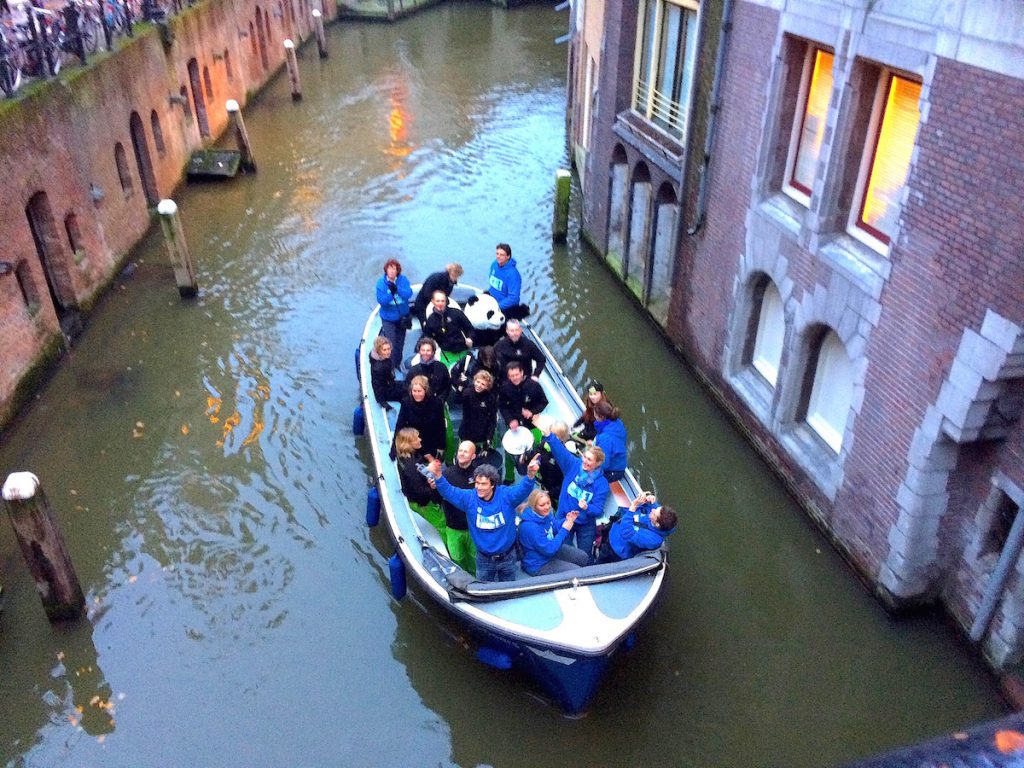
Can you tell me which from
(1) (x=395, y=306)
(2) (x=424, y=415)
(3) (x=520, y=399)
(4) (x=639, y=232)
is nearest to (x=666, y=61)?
(4) (x=639, y=232)

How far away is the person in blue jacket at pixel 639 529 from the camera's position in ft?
Answer: 22.3

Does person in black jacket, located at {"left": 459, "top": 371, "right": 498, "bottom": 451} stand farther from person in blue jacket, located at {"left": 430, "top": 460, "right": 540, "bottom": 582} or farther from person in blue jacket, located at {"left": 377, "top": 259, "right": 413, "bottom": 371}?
person in blue jacket, located at {"left": 377, "top": 259, "right": 413, "bottom": 371}

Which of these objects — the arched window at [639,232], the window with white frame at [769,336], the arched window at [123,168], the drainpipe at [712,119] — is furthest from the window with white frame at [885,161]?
the arched window at [123,168]

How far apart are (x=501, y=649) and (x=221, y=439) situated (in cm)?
535

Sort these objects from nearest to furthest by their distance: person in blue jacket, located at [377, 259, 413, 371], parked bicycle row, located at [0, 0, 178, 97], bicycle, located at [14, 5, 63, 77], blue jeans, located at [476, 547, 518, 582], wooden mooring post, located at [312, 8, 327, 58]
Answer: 1. blue jeans, located at [476, 547, 518, 582]
2. person in blue jacket, located at [377, 259, 413, 371]
3. parked bicycle row, located at [0, 0, 178, 97]
4. bicycle, located at [14, 5, 63, 77]
5. wooden mooring post, located at [312, 8, 327, 58]

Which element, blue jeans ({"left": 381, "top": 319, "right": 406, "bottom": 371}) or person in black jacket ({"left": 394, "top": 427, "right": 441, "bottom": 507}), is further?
blue jeans ({"left": 381, "top": 319, "right": 406, "bottom": 371})

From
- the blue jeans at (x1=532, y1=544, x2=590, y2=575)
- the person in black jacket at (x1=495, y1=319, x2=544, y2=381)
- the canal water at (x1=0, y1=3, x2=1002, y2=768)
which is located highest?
the person in black jacket at (x1=495, y1=319, x2=544, y2=381)

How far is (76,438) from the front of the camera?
1038 cm

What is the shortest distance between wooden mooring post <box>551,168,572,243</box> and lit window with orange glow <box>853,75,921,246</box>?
7.56 m

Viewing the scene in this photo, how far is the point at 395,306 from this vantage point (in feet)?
34.1

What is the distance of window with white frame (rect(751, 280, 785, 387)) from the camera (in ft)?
31.6

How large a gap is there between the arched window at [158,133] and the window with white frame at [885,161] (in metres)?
14.6

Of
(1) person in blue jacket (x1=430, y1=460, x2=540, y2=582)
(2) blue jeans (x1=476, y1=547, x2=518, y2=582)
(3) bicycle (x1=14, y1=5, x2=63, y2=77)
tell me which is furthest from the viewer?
(3) bicycle (x1=14, y1=5, x2=63, y2=77)

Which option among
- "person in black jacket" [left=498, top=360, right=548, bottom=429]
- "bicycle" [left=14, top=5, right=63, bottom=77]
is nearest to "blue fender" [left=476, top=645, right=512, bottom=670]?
"person in black jacket" [left=498, top=360, right=548, bottom=429]
